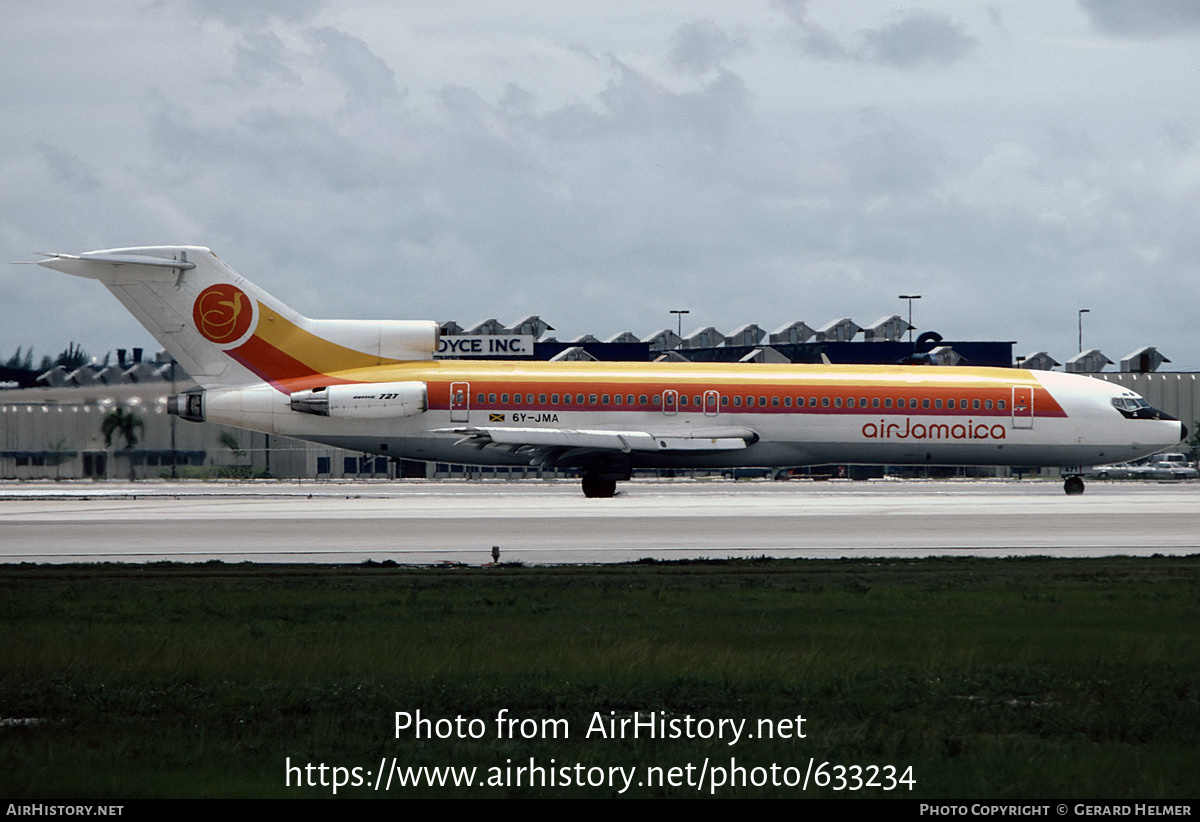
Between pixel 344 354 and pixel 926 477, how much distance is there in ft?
151

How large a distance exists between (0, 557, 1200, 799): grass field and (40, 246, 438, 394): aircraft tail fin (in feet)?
88.0

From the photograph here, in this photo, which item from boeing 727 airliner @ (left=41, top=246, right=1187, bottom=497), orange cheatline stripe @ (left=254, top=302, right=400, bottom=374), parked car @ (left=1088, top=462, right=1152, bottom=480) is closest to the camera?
boeing 727 airliner @ (left=41, top=246, right=1187, bottom=497)

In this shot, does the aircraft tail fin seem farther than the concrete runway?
Yes

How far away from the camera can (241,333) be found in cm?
4441

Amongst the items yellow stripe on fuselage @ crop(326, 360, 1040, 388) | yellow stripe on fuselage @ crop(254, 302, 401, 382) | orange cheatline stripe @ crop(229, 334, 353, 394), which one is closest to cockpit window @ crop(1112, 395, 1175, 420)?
yellow stripe on fuselage @ crop(326, 360, 1040, 388)

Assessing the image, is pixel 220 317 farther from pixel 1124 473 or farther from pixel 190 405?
pixel 1124 473

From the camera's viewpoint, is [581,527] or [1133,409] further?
[1133,409]

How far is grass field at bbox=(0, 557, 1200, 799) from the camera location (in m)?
8.11

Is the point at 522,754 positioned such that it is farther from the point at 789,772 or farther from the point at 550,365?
the point at 550,365

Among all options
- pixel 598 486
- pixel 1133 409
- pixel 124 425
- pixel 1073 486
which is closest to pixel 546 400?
pixel 598 486

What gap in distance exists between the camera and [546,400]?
4366 centimetres

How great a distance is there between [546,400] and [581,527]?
1508cm

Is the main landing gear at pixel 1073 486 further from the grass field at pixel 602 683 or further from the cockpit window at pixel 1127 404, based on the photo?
the grass field at pixel 602 683

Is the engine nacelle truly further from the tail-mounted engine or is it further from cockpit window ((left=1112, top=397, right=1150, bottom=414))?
cockpit window ((left=1112, top=397, right=1150, bottom=414))
